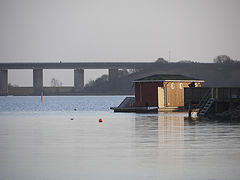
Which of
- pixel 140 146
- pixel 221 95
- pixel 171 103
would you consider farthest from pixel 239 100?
pixel 140 146

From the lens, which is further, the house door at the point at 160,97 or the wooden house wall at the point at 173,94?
the wooden house wall at the point at 173,94

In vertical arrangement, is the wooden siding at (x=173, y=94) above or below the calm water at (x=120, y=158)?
above

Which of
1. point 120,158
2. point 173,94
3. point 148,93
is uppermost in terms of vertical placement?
point 148,93

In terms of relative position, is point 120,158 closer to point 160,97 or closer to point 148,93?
point 160,97

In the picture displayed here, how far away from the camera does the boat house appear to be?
69.6 metres

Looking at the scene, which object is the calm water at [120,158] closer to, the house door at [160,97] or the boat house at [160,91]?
the house door at [160,97]

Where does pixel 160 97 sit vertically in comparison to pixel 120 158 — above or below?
above

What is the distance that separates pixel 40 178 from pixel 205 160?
5.79 meters

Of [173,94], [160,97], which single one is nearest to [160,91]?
[160,97]

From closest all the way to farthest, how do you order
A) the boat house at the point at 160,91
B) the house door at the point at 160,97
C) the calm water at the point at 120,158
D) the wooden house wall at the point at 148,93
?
1. the calm water at the point at 120,158
2. the house door at the point at 160,97
3. the boat house at the point at 160,91
4. the wooden house wall at the point at 148,93

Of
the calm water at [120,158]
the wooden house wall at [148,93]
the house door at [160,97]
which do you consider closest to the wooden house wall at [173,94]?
the house door at [160,97]

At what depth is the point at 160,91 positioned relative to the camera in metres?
69.5

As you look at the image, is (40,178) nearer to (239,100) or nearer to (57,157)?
(57,157)

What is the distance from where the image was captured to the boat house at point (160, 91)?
6956 centimetres
